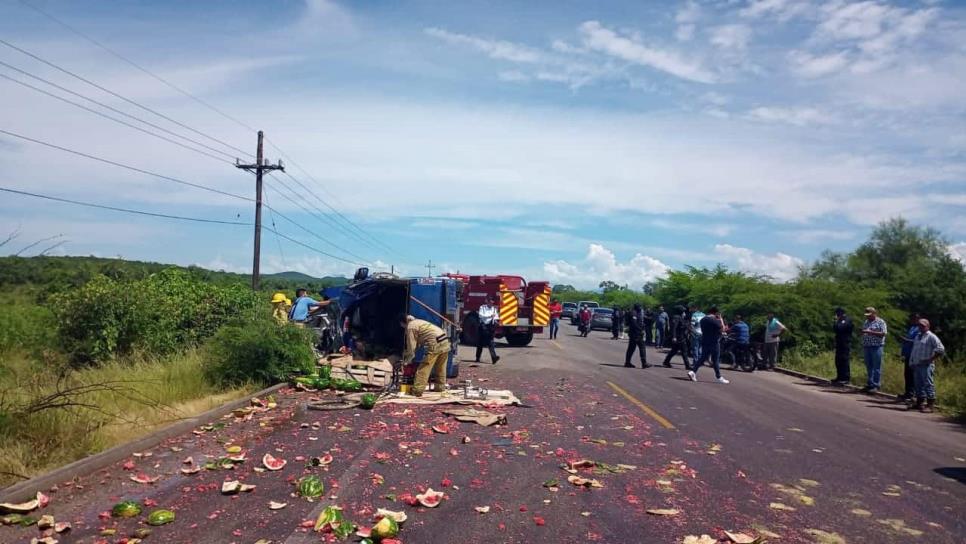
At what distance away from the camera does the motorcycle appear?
920 inches

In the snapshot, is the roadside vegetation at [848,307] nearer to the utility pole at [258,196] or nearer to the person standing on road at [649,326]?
the person standing on road at [649,326]

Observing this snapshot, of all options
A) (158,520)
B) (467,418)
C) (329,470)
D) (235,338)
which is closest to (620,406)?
(467,418)

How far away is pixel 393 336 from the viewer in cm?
1873

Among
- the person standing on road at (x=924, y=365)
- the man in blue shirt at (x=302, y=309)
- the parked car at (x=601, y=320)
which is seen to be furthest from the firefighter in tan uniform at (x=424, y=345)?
the parked car at (x=601, y=320)

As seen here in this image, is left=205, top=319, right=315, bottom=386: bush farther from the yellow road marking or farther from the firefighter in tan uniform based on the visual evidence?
the yellow road marking

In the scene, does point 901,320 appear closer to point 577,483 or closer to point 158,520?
point 577,483

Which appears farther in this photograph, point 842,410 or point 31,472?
point 842,410

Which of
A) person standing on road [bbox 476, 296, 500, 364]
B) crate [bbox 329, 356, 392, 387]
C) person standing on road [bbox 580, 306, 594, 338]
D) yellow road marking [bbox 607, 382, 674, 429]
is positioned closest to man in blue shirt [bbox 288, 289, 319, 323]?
crate [bbox 329, 356, 392, 387]

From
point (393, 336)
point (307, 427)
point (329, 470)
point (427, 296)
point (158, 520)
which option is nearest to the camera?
point (158, 520)

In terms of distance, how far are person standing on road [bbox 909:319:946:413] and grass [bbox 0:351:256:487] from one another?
1293 centimetres

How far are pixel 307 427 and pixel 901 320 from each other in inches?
892

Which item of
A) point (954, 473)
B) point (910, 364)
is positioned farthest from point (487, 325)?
point (954, 473)

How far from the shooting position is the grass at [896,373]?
569 inches

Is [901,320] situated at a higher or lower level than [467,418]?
higher
